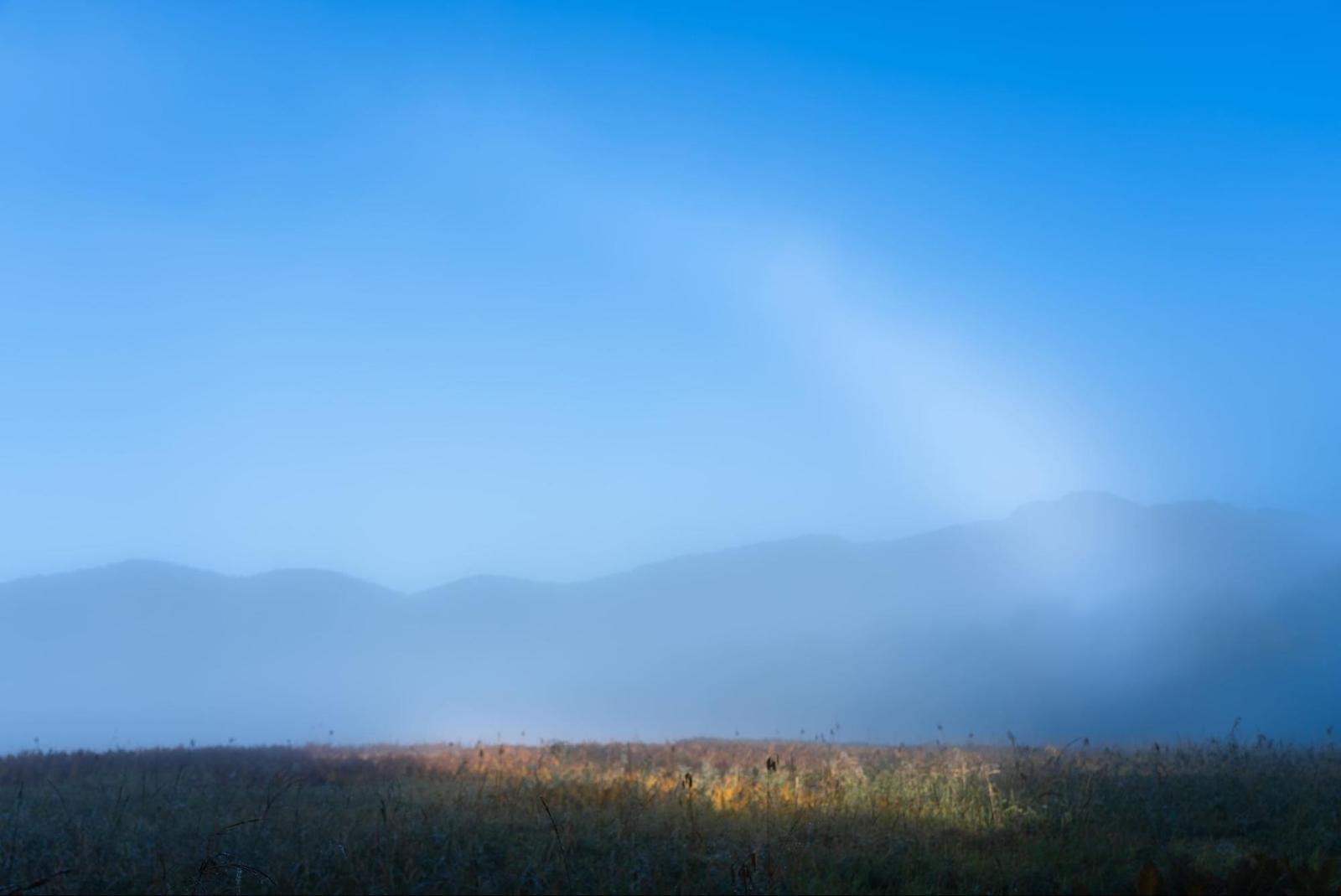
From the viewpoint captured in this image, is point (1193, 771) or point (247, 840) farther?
point (1193, 771)

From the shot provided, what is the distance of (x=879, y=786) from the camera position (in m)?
11.2

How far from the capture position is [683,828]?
27.1ft

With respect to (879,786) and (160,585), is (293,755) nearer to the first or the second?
(879,786)

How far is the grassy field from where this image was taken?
668cm

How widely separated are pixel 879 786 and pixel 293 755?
34.5 ft

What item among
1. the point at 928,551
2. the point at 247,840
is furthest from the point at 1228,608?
the point at 247,840

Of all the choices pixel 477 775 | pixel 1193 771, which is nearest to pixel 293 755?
pixel 477 775

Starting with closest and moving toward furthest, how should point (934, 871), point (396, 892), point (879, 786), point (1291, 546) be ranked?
point (396, 892) → point (934, 871) → point (879, 786) → point (1291, 546)

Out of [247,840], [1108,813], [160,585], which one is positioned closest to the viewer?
[247,840]

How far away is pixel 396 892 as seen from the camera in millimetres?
6395

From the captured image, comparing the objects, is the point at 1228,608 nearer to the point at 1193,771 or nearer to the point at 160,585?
the point at 1193,771

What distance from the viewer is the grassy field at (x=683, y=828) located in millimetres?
6676

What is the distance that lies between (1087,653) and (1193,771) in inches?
2585

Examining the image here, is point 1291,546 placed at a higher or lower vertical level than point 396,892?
higher
